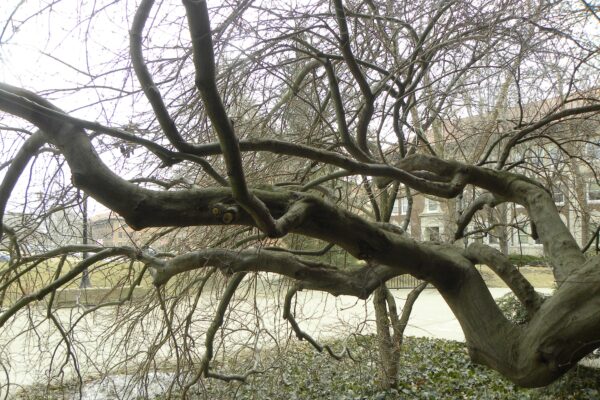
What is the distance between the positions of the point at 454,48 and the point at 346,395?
5.21 meters

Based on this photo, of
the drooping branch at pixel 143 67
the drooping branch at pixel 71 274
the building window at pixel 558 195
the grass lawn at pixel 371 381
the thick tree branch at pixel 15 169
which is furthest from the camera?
the building window at pixel 558 195

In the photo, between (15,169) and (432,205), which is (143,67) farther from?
(432,205)

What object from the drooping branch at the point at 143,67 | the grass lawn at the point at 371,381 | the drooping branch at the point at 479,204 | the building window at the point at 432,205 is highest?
the building window at the point at 432,205

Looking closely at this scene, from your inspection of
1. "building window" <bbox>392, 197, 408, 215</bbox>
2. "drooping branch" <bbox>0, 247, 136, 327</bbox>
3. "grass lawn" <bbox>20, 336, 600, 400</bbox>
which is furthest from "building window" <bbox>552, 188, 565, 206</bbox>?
"drooping branch" <bbox>0, 247, 136, 327</bbox>

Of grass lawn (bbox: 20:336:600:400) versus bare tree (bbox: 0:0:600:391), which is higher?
bare tree (bbox: 0:0:600:391)

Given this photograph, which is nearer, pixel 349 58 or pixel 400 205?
pixel 349 58

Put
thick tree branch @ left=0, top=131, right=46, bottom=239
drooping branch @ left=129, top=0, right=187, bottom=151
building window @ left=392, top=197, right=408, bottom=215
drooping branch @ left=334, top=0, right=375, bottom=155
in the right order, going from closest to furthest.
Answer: drooping branch @ left=129, top=0, right=187, bottom=151 → thick tree branch @ left=0, top=131, right=46, bottom=239 → drooping branch @ left=334, top=0, right=375, bottom=155 → building window @ left=392, top=197, right=408, bottom=215

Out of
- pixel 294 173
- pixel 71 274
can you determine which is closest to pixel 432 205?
pixel 294 173

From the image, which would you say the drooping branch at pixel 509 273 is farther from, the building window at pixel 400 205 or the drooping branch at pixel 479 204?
the building window at pixel 400 205

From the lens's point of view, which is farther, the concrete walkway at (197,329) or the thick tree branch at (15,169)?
the concrete walkway at (197,329)

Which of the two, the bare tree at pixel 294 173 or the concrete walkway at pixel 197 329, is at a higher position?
the bare tree at pixel 294 173

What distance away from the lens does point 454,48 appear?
5309mm

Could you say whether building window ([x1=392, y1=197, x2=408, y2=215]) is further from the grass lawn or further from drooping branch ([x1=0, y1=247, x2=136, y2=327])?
drooping branch ([x1=0, y1=247, x2=136, y2=327])

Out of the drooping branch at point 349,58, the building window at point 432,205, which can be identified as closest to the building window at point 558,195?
the drooping branch at point 349,58
